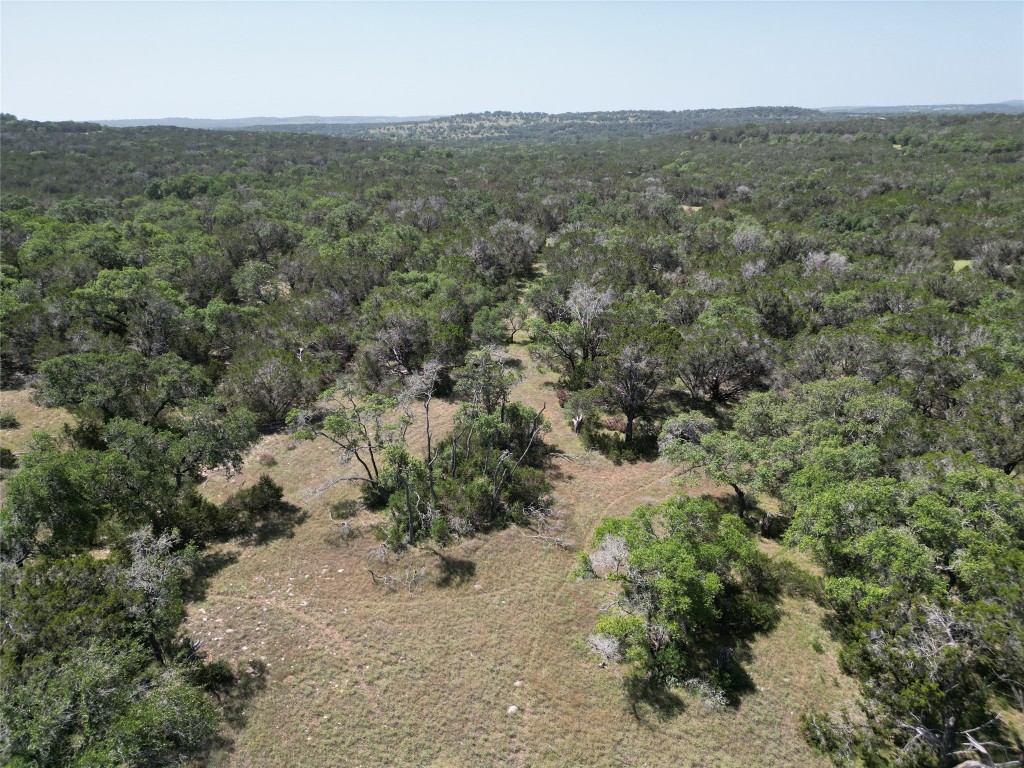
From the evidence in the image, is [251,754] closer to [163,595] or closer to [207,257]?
[163,595]

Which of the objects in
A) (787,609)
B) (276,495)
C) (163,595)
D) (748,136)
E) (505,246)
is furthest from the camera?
(748,136)

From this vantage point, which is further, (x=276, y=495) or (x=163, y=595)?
(x=276, y=495)

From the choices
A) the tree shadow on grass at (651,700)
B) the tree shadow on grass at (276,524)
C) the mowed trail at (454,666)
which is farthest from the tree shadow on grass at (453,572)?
the tree shadow on grass at (276,524)

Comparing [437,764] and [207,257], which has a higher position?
[207,257]

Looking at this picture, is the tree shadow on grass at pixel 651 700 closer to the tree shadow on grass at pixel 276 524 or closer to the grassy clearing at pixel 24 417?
the tree shadow on grass at pixel 276 524

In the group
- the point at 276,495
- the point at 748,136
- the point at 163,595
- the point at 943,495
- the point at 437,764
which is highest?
the point at 748,136

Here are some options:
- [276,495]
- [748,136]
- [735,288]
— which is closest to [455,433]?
[276,495]
